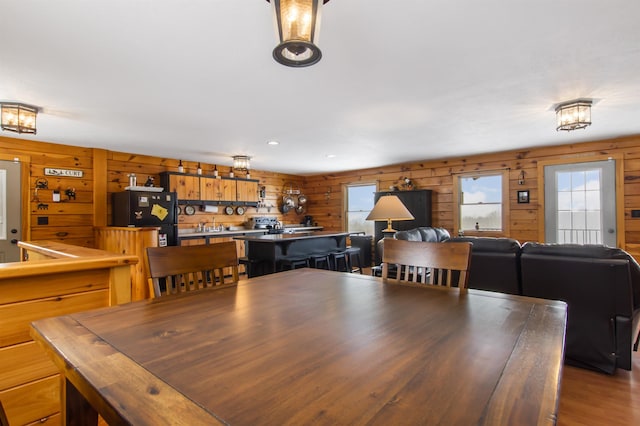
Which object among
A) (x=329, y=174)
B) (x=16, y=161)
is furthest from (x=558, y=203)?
(x=16, y=161)

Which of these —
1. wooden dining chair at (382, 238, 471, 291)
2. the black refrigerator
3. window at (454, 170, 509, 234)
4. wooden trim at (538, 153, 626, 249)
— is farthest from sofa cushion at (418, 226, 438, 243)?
the black refrigerator

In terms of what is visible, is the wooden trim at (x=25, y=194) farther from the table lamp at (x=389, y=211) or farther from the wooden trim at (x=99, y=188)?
the table lamp at (x=389, y=211)

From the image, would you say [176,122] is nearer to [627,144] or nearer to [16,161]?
[16,161]

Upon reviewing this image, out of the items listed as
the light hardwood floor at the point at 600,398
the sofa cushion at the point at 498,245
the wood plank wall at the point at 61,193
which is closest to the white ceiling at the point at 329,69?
the wood plank wall at the point at 61,193

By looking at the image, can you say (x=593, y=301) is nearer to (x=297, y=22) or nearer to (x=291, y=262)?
(x=297, y=22)

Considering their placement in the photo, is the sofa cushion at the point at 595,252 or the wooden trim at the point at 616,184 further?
the wooden trim at the point at 616,184

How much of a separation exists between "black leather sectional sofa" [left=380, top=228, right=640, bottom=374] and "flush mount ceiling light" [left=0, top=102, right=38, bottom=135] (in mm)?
4555

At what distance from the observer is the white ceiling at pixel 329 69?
182 cm

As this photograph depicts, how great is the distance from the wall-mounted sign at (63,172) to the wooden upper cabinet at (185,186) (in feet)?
4.30

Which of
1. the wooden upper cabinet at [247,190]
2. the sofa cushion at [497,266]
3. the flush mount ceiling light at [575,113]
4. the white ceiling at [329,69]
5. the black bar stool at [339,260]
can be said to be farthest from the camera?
the wooden upper cabinet at [247,190]

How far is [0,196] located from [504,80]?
6020 mm

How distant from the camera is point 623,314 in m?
2.27

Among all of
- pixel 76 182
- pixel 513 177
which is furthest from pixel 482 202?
pixel 76 182

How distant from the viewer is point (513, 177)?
5609mm
